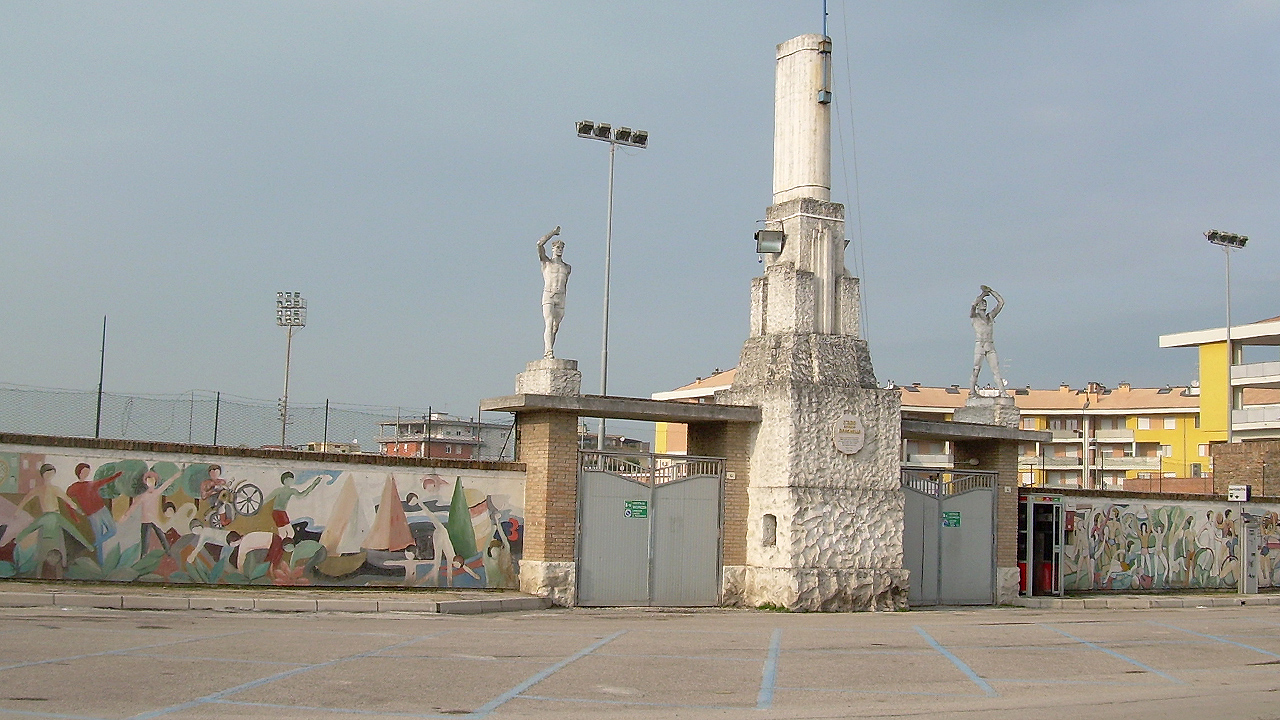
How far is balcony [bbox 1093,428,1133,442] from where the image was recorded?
82.5 meters

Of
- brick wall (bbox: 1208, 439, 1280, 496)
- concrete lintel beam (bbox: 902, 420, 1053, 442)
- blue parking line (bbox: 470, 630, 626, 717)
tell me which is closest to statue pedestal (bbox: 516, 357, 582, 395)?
blue parking line (bbox: 470, 630, 626, 717)

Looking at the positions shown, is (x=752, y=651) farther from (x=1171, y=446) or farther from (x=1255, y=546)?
(x=1171, y=446)

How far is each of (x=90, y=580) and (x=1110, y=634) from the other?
14788 mm

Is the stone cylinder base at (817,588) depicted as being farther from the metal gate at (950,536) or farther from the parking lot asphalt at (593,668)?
the parking lot asphalt at (593,668)

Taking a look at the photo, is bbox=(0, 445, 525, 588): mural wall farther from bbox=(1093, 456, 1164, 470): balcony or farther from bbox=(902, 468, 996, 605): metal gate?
bbox=(1093, 456, 1164, 470): balcony

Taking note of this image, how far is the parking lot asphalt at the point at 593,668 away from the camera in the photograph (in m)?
9.94

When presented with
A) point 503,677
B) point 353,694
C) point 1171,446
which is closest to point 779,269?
point 503,677

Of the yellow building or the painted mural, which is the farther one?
the yellow building

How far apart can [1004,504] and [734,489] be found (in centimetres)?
616

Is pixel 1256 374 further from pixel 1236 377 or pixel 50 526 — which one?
pixel 50 526

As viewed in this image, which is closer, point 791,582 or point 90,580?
point 90,580

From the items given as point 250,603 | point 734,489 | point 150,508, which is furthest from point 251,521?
point 734,489

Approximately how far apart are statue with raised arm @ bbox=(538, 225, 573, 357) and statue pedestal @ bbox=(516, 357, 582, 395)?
58cm

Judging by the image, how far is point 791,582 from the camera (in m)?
20.2
